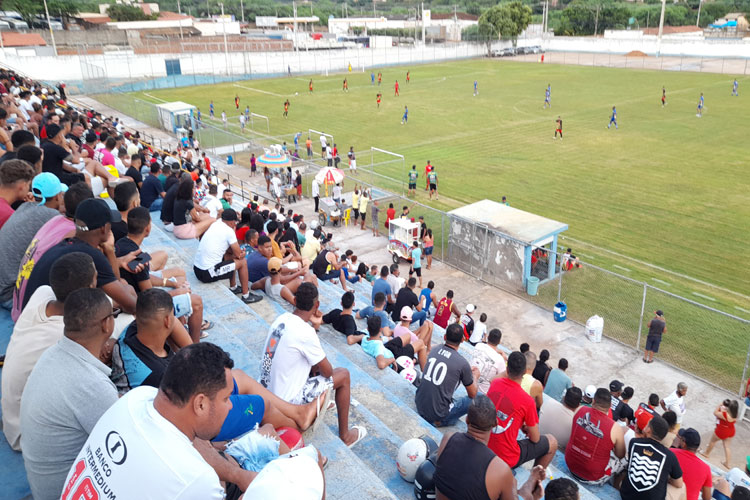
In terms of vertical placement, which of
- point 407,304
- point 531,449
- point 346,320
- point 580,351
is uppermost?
point 346,320

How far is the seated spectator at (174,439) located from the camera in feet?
8.76

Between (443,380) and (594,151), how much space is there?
92.1 feet

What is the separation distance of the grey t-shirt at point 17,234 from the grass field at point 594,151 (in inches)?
Result: 527

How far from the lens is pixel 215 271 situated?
9.19 meters

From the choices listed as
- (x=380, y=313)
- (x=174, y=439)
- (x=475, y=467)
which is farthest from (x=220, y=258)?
(x=174, y=439)

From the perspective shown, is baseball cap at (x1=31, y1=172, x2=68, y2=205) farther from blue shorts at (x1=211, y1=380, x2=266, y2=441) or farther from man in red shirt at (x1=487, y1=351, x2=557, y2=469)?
man in red shirt at (x1=487, y1=351, x2=557, y2=469)

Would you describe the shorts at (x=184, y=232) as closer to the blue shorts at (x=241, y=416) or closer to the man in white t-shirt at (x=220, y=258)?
the man in white t-shirt at (x=220, y=258)

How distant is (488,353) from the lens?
9.27 m

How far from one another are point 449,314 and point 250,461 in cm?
989

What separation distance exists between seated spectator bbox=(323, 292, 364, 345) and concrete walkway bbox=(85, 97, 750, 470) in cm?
585

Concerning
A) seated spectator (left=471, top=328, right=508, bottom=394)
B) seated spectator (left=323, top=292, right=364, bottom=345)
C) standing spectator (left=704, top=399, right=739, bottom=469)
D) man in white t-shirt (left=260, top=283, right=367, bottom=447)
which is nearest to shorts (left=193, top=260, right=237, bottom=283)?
seated spectator (left=323, top=292, right=364, bottom=345)

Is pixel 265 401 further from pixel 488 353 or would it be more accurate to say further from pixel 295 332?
pixel 488 353

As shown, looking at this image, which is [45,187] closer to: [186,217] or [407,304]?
[186,217]

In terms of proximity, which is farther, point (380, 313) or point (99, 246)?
point (380, 313)
